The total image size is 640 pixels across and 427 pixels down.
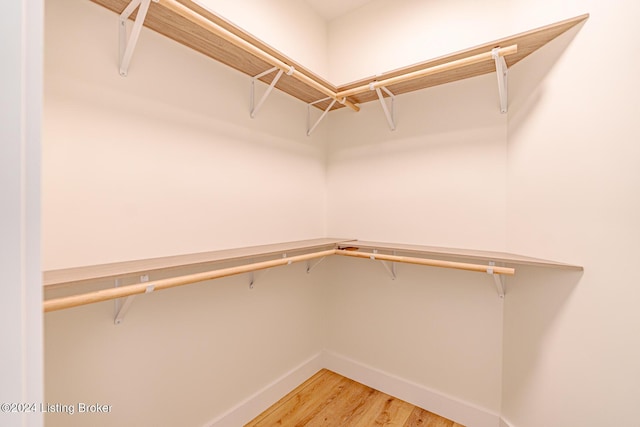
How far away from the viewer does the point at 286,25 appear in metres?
1.85

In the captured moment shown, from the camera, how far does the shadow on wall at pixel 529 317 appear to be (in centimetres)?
118

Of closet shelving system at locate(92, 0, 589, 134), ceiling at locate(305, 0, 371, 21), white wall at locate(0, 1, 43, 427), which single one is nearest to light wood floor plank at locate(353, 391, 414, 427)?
white wall at locate(0, 1, 43, 427)

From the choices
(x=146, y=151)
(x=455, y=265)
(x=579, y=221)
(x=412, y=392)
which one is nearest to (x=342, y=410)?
(x=412, y=392)

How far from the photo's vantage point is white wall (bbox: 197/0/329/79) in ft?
Answer: 5.10

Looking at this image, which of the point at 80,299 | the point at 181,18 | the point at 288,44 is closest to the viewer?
the point at 80,299

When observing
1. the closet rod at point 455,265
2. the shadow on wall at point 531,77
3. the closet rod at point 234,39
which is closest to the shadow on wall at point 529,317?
the closet rod at point 455,265

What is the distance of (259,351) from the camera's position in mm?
1710

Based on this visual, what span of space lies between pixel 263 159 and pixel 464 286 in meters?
1.43

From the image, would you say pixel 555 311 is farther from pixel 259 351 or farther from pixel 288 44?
pixel 288 44

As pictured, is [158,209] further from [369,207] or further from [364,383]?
[364,383]

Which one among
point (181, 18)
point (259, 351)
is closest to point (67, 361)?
point (259, 351)

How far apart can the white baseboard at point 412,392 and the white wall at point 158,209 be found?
18.2 inches

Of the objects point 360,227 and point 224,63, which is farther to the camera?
point 360,227

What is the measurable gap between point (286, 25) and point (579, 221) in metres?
1.97
